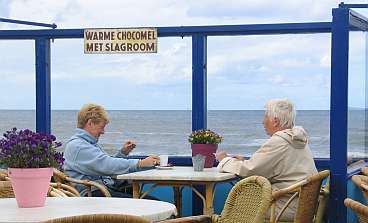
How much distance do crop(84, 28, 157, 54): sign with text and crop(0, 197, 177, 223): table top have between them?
9.77 ft

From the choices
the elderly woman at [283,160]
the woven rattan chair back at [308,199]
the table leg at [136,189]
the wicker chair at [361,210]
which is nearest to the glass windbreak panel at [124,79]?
the table leg at [136,189]

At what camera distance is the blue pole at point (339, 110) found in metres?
5.70

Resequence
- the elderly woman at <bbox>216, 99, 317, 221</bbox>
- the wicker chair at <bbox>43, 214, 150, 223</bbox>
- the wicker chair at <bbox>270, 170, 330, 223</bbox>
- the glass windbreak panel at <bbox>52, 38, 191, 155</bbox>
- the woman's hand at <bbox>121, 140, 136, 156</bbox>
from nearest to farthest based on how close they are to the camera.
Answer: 1. the wicker chair at <bbox>43, 214, 150, 223</bbox>
2. the wicker chair at <bbox>270, 170, 330, 223</bbox>
3. the elderly woman at <bbox>216, 99, 317, 221</bbox>
4. the woman's hand at <bbox>121, 140, 136, 156</bbox>
5. the glass windbreak panel at <bbox>52, 38, 191, 155</bbox>

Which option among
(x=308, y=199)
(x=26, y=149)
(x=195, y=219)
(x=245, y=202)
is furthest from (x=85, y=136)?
(x=26, y=149)

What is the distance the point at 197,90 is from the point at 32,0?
259cm

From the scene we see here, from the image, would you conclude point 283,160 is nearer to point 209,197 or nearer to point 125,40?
point 209,197

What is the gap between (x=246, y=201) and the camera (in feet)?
14.0

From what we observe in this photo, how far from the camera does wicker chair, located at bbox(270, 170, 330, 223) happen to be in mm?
4973

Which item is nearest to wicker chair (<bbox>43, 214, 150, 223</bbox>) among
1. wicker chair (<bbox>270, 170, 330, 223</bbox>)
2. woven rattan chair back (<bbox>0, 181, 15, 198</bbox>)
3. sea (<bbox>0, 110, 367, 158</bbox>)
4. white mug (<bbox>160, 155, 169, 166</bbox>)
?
woven rattan chair back (<bbox>0, 181, 15, 198</bbox>)

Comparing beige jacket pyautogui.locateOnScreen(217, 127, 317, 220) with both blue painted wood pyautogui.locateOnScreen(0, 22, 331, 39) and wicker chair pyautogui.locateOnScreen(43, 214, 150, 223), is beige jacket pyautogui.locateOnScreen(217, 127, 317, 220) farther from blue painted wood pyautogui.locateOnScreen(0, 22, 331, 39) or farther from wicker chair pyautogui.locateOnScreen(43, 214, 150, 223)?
wicker chair pyautogui.locateOnScreen(43, 214, 150, 223)

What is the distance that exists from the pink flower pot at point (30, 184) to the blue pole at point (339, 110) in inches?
101

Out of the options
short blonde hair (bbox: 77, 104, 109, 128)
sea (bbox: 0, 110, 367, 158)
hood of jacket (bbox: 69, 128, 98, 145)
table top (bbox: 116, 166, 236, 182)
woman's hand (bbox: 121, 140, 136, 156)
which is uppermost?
short blonde hair (bbox: 77, 104, 109, 128)

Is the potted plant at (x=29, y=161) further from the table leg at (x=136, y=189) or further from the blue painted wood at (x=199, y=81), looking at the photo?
the blue painted wood at (x=199, y=81)

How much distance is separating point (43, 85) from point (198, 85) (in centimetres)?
136
